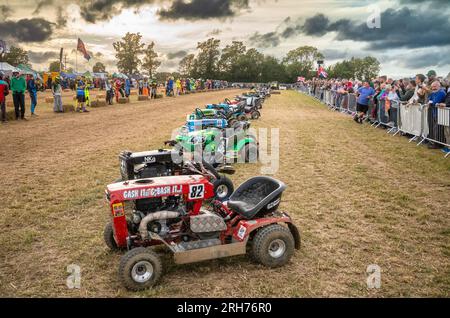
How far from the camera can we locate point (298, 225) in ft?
19.0

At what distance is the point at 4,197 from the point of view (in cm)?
718

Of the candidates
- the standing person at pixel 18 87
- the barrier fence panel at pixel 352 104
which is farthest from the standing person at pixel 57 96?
the barrier fence panel at pixel 352 104

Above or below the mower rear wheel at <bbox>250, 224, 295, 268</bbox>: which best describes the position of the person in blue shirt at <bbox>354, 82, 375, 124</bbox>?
above

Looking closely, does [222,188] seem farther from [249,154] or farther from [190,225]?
[249,154]

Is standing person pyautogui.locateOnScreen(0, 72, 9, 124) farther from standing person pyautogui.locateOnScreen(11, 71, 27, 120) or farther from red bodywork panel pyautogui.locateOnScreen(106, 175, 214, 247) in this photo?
red bodywork panel pyautogui.locateOnScreen(106, 175, 214, 247)

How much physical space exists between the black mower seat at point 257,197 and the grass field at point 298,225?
0.66 meters

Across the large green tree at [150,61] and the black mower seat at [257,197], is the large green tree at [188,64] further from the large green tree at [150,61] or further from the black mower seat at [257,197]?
the black mower seat at [257,197]

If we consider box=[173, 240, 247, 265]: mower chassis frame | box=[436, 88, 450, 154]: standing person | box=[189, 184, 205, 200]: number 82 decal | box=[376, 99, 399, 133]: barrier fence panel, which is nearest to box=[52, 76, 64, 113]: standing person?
box=[376, 99, 399, 133]: barrier fence panel

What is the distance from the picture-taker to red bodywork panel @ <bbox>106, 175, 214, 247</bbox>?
4355 mm

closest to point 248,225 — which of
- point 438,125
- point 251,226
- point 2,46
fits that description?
point 251,226

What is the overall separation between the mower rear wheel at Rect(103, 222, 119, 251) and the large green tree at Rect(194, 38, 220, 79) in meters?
110

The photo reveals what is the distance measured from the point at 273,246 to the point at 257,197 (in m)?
0.75

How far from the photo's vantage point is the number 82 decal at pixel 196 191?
4617 mm

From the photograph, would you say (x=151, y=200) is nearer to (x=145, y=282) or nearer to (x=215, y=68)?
(x=145, y=282)
